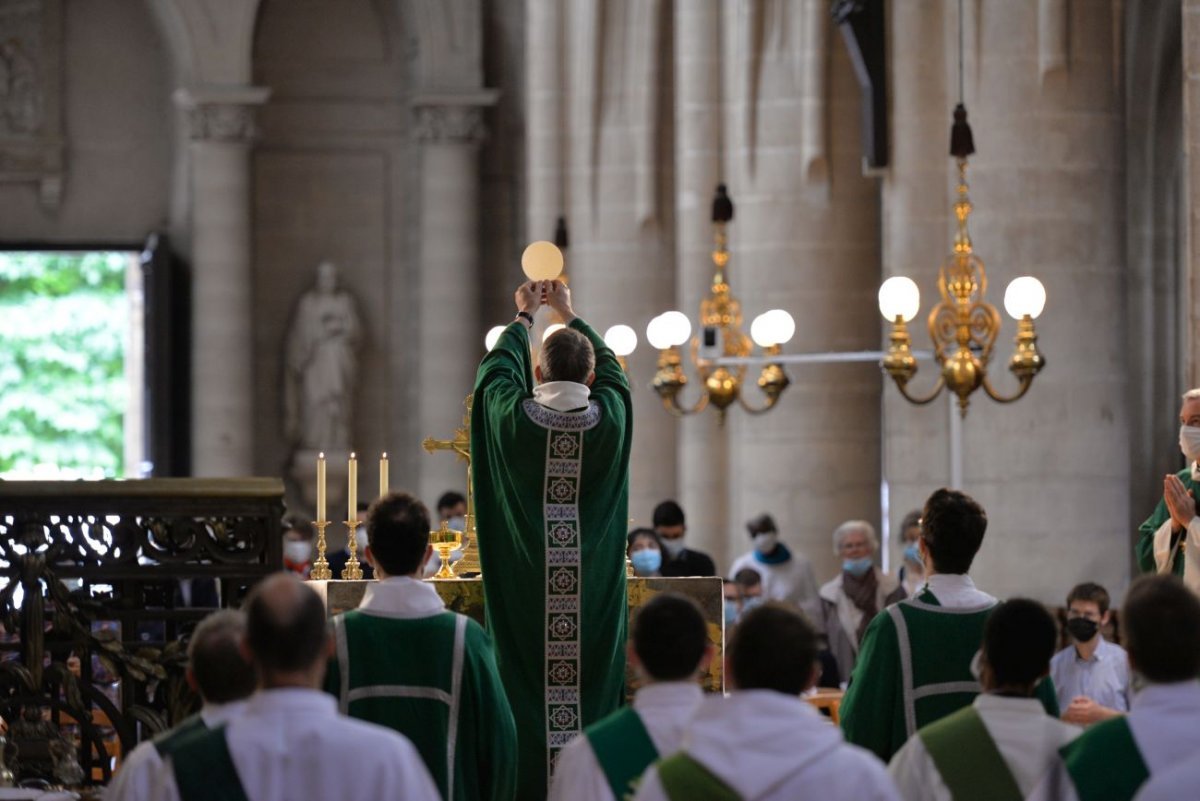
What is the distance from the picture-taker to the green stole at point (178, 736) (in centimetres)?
444

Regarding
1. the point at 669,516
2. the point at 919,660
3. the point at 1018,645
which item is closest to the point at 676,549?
the point at 669,516

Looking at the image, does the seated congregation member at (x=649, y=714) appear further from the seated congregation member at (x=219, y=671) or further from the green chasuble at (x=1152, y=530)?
the green chasuble at (x=1152, y=530)

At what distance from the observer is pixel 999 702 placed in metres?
4.78

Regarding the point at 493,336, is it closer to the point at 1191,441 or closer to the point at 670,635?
the point at 1191,441

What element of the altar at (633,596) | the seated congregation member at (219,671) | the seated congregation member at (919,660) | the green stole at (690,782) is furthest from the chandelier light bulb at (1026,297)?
the green stole at (690,782)

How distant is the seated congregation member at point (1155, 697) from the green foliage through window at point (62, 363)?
78.6 feet

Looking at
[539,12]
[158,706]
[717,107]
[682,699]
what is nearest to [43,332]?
[539,12]

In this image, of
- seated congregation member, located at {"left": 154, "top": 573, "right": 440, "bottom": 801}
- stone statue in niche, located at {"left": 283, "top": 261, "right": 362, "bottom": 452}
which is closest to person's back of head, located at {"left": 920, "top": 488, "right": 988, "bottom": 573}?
seated congregation member, located at {"left": 154, "top": 573, "right": 440, "bottom": 801}

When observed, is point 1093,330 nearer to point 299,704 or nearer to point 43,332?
point 299,704

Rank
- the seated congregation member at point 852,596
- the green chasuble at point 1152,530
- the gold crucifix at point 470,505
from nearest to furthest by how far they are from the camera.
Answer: the green chasuble at point 1152,530 → the gold crucifix at point 470,505 → the seated congregation member at point 852,596

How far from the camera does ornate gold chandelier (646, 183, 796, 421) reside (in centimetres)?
1319

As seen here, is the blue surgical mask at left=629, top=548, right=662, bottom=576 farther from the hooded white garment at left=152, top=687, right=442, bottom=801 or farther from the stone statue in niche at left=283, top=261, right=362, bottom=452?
the stone statue in niche at left=283, top=261, right=362, bottom=452

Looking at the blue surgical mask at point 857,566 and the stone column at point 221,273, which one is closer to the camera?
the blue surgical mask at point 857,566

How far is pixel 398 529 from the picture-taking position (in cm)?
583
